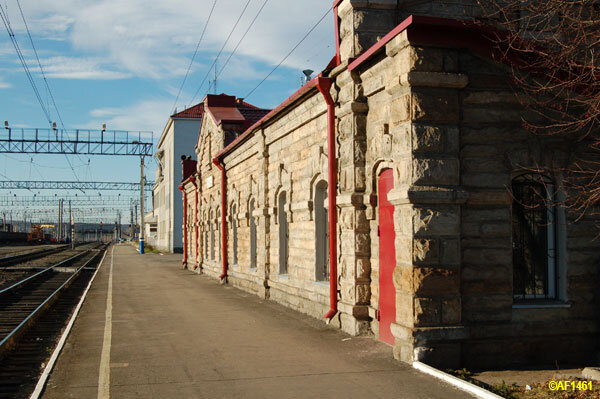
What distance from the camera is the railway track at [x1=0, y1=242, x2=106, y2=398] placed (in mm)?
8336

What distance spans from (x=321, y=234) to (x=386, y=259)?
3.33 meters

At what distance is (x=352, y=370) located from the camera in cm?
763

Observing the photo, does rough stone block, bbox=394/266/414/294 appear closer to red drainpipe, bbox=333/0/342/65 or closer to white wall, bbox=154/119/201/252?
red drainpipe, bbox=333/0/342/65

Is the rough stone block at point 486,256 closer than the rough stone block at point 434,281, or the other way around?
the rough stone block at point 434,281

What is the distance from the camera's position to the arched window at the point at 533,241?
8.50m

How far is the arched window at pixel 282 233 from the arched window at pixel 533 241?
7.04 meters

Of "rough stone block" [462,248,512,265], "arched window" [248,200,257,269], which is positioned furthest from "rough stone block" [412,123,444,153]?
"arched window" [248,200,257,269]

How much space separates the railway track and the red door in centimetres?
477

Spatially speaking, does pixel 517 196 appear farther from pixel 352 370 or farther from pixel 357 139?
pixel 352 370

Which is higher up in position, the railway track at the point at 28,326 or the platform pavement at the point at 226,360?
the platform pavement at the point at 226,360

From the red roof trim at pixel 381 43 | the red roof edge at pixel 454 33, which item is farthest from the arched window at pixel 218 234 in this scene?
the red roof edge at pixel 454 33

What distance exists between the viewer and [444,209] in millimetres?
7746

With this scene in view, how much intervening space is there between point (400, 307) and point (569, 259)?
2.44m

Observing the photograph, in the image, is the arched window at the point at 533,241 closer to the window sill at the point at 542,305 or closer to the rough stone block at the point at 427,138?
the window sill at the point at 542,305
